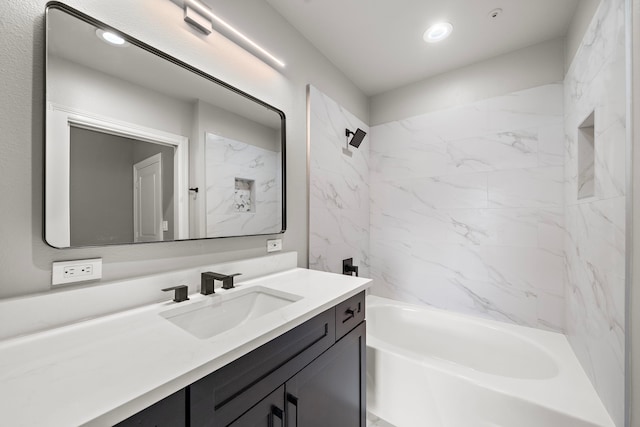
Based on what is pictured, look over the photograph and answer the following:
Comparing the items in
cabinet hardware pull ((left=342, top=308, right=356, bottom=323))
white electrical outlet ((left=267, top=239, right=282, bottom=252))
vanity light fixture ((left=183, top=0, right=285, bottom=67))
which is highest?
vanity light fixture ((left=183, top=0, right=285, bottom=67))

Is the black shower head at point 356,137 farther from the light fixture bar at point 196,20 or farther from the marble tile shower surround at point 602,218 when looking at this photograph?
the marble tile shower surround at point 602,218

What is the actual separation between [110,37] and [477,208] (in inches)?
99.3

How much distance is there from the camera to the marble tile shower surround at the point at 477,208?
1.93m

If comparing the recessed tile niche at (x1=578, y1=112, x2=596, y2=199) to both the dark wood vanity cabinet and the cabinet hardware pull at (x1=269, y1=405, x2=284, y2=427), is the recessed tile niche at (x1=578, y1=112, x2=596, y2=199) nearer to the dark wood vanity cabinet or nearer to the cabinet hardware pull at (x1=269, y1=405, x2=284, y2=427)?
the dark wood vanity cabinet

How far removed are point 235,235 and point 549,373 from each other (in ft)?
6.80

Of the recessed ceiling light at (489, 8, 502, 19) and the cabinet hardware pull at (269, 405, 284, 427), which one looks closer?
the cabinet hardware pull at (269, 405, 284, 427)

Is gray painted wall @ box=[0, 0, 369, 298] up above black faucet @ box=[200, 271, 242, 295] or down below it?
above

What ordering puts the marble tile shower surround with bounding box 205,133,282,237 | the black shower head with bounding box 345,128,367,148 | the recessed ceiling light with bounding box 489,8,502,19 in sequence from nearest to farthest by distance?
1. the marble tile shower surround with bounding box 205,133,282,237
2. the recessed ceiling light with bounding box 489,8,502,19
3. the black shower head with bounding box 345,128,367,148

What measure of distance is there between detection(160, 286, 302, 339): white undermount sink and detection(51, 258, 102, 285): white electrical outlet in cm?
27

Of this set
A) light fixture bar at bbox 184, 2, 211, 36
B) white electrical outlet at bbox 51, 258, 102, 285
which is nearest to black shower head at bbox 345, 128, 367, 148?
light fixture bar at bbox 184, 2, 211, 36

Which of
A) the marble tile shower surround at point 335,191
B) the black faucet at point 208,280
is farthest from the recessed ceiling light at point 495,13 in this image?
the black faucet at point 208,280

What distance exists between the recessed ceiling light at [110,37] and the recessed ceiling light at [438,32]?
1.85m

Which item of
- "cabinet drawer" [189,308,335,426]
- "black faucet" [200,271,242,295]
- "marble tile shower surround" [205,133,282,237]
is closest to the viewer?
"cabinet drawer" [189,308,335,426]

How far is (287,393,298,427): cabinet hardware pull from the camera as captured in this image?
87 centimetres
